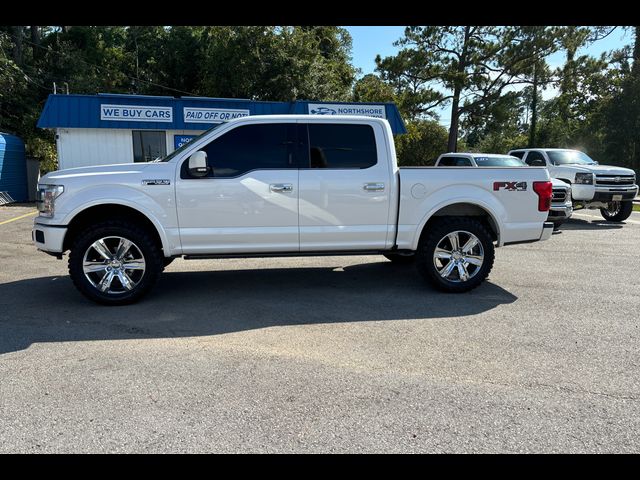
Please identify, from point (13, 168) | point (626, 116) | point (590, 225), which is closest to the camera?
point (590, 225)

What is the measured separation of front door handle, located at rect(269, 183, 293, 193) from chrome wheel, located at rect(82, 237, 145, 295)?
1.62m

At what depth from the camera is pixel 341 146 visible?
555cm

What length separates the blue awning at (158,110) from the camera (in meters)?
17.2

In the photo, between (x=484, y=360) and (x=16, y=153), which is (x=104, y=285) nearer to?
(x=484, y=360)

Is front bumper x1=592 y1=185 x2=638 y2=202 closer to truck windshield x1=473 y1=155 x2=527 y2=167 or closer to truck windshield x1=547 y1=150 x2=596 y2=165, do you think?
truck windshield x1=547 y1=150 x2=596 y2=165

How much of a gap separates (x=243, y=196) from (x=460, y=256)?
2728 mm

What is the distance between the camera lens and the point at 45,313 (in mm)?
4973

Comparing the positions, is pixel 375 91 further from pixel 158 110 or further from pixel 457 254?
pixel 457 254

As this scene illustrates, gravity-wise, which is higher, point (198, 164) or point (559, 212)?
point (198, 164)

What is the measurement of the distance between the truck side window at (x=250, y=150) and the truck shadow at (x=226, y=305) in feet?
4.99

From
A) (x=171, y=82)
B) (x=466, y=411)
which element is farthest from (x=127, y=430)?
(x=171, y=82)

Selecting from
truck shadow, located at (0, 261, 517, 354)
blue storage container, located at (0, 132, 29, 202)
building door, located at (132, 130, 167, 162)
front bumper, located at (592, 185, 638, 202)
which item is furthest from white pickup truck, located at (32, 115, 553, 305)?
building door, located at (132, 130, 167, 162)

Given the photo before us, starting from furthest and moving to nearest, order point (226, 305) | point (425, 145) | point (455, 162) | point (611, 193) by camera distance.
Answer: point (425, 145) → point (455, 162) → point (611, 193) → point (226, 305)

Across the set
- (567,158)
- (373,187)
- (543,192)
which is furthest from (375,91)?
(373,187)
